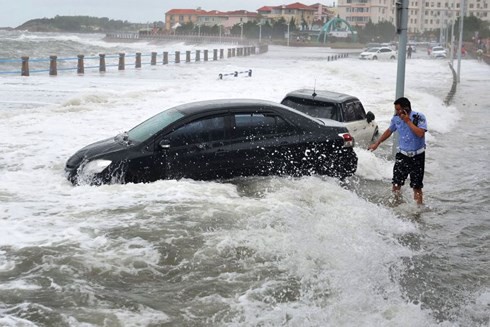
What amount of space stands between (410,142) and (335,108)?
2798mm

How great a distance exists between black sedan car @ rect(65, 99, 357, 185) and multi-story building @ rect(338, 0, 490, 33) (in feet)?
503

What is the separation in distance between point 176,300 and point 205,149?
136 inches

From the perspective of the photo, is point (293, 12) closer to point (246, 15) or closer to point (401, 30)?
point (246, 15)

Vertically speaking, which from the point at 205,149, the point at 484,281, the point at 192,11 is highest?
the point at 192,11

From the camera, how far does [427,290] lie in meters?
5.69

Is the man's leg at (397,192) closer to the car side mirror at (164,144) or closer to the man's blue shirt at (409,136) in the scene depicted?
the man's blue shirt at (409,136)

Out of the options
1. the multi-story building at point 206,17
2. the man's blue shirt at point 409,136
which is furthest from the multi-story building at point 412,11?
the man's blue shirt at point 409,136

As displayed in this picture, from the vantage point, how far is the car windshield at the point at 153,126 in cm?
850

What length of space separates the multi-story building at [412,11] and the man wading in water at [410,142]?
503ft

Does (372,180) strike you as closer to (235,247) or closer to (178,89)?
(235,247)

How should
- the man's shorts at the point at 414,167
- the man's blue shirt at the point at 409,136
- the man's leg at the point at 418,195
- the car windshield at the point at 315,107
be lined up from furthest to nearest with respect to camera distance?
the car windshield at the point at 315,107, the man's leg at the point at 418,195, the man's shorts at the point at 414,167, the man's blue shirt at the point at 409,136

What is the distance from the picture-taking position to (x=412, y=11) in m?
178

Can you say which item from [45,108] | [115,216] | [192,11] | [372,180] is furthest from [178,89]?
[192,11]

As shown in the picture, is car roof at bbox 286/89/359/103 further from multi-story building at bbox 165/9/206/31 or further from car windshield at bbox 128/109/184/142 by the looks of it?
multi-story building at bbox 165/9/206/31
